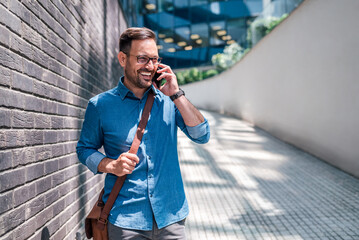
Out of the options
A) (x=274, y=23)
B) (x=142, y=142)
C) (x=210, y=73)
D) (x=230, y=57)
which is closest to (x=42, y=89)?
(x=142, y=142)

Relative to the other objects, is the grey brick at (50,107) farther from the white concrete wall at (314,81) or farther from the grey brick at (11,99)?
the white concrete wall at (314,81)

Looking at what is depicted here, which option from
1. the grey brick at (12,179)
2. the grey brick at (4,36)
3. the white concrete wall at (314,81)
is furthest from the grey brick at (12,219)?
the white concrete wall at (314,81)

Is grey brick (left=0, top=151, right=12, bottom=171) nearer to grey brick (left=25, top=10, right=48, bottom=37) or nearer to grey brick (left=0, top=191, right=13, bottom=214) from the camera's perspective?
grey brick (left=0, top=191, right=13, bottom=214)

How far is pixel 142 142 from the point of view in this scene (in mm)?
1727

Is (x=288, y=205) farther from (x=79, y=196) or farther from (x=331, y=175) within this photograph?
(x=79, y=196)

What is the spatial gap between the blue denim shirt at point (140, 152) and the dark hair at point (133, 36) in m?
0.21

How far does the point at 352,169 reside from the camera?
5.65 metres

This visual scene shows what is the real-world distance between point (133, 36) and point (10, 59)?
2.28 ft

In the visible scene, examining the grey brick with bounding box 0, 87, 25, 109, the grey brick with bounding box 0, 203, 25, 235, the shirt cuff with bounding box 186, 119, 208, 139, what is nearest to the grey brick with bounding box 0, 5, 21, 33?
the grey brick with bounding box 0, 87, 25, 109

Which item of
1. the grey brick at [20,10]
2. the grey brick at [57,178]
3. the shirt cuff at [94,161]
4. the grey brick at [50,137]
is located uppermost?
the grey brick at [20,10]

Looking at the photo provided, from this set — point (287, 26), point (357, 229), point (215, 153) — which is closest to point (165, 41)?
point (287, 26)

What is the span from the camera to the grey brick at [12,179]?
5.48 ft

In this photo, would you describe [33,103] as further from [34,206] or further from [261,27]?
[261,27]

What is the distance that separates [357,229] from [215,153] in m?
4.03
